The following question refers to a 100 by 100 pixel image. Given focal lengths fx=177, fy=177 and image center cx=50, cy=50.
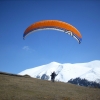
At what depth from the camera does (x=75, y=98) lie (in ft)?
73.0

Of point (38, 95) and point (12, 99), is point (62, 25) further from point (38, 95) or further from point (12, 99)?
point (12, 99)

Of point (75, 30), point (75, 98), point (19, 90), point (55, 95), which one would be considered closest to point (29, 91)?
point (19, 90)

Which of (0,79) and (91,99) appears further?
(0,79)

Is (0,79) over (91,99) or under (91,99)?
over

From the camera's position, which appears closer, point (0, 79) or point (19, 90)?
point (19, 90)

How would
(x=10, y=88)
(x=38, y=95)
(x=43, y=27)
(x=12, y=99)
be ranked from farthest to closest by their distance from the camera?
1. (x=43, y=27)
2. (x=10, y=88)
3. (x=38, y=95)
4. (x=12, y=99)

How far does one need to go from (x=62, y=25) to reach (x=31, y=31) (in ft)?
16.4

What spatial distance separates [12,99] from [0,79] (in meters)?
9.13

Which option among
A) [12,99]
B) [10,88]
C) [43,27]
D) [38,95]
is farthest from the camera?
[43,27]

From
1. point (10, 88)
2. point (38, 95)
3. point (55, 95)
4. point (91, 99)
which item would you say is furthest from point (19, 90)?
point (91, 99)

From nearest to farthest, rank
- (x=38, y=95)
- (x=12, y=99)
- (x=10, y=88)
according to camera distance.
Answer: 1. (x=12, y=99)
2. (x=38, y=95)
3. (x=10, y=88)

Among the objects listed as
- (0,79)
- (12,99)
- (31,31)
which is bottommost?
(12,99)

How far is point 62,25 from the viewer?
89.8 ft

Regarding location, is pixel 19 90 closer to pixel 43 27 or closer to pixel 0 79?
pixel 0 79
